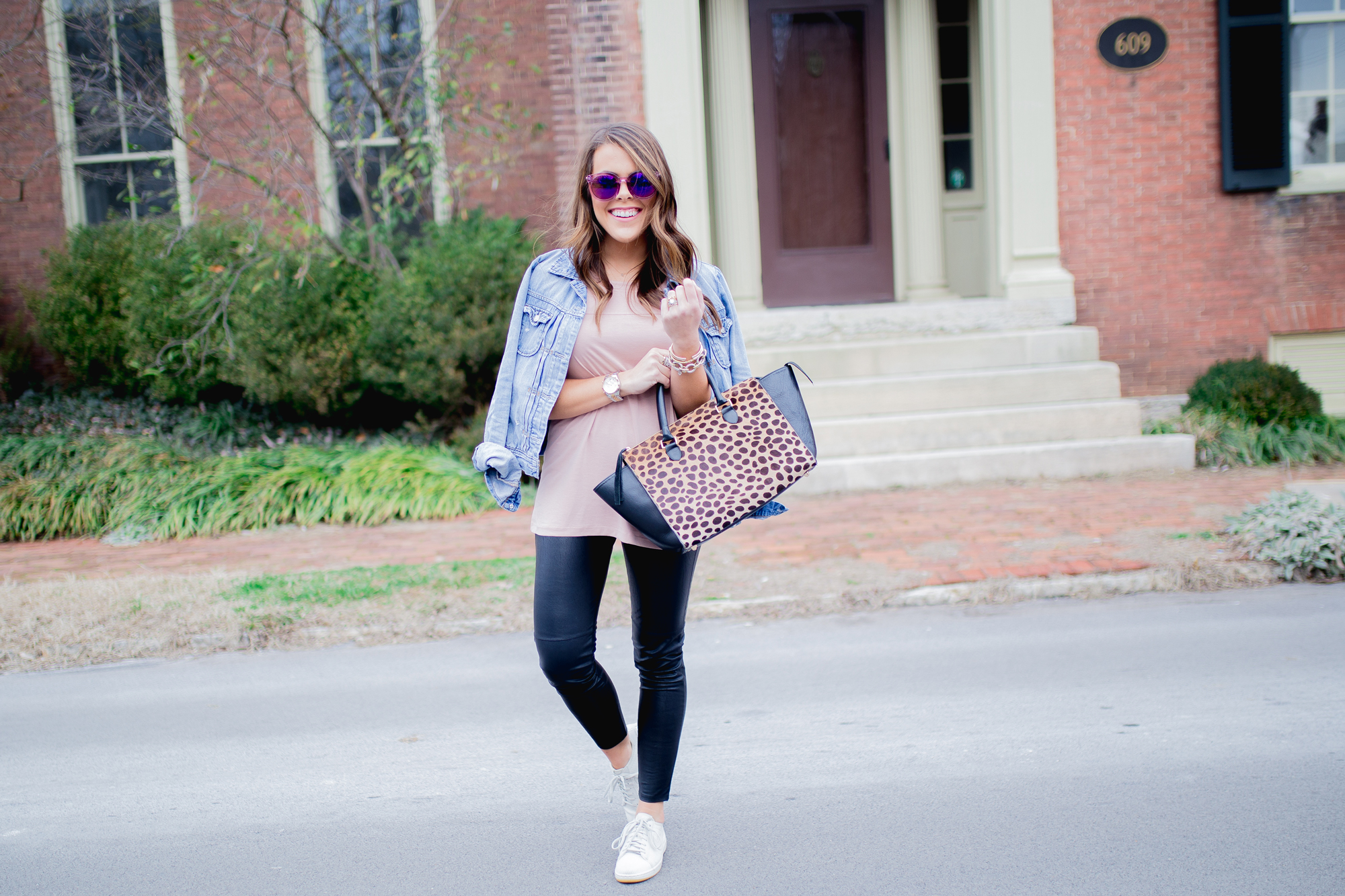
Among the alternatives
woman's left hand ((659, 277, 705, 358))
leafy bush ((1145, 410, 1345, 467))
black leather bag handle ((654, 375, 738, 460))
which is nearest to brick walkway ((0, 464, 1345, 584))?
leafy bush ((1145, 410, 1345, 467))

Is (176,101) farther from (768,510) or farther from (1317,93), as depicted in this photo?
(1317,93)

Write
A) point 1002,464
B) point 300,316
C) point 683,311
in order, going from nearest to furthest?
point 683,311 < point 1002,464 < point 300,316

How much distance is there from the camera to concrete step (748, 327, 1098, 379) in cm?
859

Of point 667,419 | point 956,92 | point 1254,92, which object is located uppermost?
point 956,92

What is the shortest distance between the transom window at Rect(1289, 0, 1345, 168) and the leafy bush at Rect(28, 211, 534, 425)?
23.1 ft

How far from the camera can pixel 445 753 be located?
12.5 feet

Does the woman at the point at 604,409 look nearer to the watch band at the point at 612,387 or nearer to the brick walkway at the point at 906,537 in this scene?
the watch band at the point at 612,387

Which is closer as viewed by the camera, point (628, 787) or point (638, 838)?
point (638, 838)

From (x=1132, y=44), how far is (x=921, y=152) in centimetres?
195

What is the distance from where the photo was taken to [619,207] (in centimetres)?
274

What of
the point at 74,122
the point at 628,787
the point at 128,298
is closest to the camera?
the point at 628,787

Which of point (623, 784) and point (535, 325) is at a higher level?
point (535, 325)

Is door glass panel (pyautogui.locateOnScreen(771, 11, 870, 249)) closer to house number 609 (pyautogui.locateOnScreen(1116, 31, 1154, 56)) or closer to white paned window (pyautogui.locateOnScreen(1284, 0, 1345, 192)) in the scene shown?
house number 609 (pyautogui.locateOnScreen(1116, 31, 1154, 56))

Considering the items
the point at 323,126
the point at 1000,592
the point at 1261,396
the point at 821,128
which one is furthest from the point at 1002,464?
the point at 323,126
